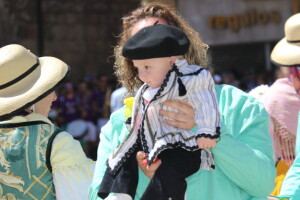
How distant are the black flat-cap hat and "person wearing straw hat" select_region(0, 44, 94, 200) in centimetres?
96

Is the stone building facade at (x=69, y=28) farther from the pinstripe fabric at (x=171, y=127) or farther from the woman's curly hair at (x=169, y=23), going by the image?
the pinstripe fabric at (x=171, y=127)

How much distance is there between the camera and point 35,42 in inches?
568

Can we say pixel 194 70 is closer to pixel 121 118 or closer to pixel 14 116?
pixel 121 118

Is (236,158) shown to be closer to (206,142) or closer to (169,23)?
(206,142)

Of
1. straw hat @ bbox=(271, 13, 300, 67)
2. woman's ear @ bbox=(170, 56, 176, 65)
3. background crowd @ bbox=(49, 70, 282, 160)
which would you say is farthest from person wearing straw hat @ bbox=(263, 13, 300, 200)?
background crowd @ bbox=(49, 70, 282, 160)

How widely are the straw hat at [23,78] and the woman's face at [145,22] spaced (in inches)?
31.6

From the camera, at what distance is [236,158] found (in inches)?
95.3

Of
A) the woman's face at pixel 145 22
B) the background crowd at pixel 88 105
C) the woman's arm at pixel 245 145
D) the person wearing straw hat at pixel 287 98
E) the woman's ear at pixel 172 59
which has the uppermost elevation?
the woman's face at pixel 145 22

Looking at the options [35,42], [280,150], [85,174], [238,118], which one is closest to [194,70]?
[238,118]

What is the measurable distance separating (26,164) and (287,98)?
6.58ft

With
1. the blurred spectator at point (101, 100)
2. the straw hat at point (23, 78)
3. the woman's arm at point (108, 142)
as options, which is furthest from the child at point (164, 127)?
the blurred spectator at point (101, 100)

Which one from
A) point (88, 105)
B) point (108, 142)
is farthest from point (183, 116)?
point (88, 105)

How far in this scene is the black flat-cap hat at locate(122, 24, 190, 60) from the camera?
238 cm

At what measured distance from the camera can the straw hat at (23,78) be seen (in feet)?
10.9
